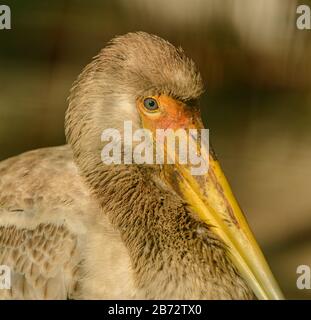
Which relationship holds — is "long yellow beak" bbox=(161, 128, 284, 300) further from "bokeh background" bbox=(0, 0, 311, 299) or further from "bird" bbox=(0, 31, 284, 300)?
"bokeh background" bbox=(0, 0, 311, 299)

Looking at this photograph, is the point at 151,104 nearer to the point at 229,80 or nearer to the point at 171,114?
the point at 171,114

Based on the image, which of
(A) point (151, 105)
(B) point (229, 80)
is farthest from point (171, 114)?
(B) point (229, 80)

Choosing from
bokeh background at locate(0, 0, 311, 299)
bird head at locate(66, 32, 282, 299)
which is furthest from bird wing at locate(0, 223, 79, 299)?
bokeh background at locate(0, 0, 311, 299)

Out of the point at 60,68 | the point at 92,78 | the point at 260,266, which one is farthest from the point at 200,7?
the point at 260,266

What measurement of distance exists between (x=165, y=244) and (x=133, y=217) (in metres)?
0.18

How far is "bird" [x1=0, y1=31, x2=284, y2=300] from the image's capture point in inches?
137

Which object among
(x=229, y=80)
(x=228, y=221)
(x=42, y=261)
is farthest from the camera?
(x=229, y=80)

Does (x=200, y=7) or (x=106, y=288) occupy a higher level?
(x=200, y=7)

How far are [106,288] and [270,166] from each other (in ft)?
10.1

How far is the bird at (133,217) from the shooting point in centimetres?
347

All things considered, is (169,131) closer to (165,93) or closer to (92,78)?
(165,93)

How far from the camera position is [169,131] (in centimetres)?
349

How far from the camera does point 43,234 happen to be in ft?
11.7

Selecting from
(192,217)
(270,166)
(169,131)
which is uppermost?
(169,131)
